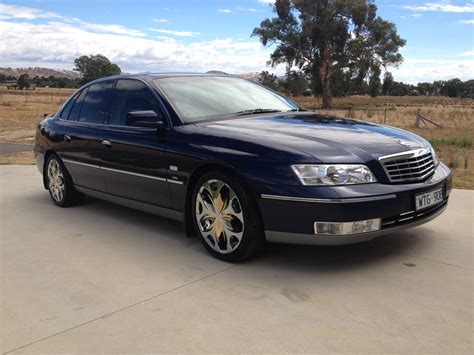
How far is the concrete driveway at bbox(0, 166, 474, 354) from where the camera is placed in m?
2.96

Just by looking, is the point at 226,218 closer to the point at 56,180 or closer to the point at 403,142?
the point at 403,142

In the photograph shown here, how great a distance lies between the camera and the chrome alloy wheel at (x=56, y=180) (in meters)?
6.40

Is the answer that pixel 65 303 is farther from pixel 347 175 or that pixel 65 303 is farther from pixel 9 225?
pixel 9 225

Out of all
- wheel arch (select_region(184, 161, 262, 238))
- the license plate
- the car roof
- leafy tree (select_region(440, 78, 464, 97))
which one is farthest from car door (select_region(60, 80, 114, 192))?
leafy tree (select_region(440, 78, 464, 97))

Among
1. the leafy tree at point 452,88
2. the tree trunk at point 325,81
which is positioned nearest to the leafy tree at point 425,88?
the leafy tree at point 452,88

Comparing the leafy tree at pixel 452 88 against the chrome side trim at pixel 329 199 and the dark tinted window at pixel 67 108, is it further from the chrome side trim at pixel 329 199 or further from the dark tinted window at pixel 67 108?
the chrome side trim at pixel 329 199

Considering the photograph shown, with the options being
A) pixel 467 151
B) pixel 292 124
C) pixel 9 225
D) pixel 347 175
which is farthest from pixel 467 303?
pixel 467 151

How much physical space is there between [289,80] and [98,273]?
163 feet

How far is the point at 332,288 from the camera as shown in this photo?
3674 mm

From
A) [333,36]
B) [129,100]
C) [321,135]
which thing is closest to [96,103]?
[129,100]

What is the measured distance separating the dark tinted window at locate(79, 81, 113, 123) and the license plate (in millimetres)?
3318

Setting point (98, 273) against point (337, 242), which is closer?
point (337, 242)

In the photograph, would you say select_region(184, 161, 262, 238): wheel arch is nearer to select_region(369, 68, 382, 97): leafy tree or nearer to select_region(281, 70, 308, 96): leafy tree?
select_region(369, 68, 382, 97): leafy tree

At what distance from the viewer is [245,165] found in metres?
3.95
